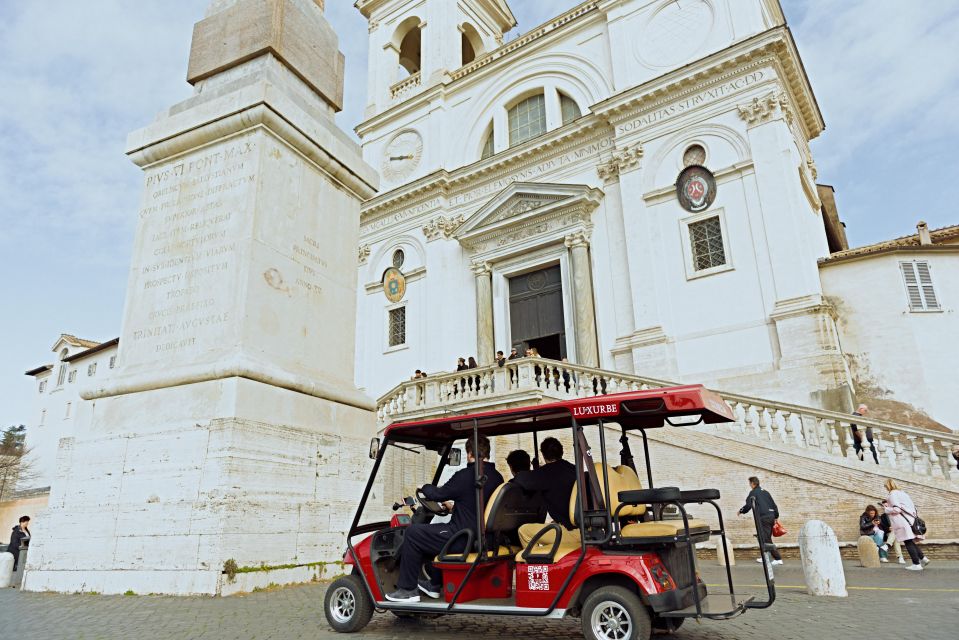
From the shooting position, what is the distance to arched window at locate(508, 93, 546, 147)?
23203mm

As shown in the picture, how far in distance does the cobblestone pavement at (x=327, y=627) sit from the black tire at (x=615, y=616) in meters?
0.63

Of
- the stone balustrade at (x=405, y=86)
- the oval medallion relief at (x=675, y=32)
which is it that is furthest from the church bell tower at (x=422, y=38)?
the oval medallion relief at (x=675, y=32)

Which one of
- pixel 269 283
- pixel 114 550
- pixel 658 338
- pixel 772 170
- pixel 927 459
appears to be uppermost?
pixel 772 170

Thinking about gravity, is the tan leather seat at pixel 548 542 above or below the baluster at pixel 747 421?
below

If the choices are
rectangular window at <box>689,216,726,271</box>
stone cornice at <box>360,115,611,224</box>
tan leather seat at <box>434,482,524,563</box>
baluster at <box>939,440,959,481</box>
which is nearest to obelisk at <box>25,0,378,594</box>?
tan leather seat at <box>434,482,524,563</box>

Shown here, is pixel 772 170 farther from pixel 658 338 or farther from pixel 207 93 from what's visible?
pixel 207 93

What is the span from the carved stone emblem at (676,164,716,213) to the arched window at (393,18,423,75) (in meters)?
16.1

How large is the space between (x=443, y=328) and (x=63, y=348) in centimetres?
2817

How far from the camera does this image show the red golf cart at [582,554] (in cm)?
434

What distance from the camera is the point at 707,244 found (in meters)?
18.1

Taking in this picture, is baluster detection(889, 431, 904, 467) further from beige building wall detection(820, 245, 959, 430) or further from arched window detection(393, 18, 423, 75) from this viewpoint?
arched window detection(393, 18, 423, 75)

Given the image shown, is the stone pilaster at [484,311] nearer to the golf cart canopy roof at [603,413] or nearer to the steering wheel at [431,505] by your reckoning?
the golf cart canopy roof at [603,413]

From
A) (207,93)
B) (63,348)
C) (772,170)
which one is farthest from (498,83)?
(63,348)

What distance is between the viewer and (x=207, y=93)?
873 centimetres
